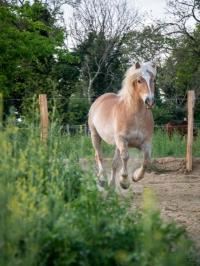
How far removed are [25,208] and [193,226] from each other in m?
3.75

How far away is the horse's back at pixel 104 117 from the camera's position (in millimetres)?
11555

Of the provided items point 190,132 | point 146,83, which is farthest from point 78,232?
point 190,132

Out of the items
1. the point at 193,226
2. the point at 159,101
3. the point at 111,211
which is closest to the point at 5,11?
the point at 159,101

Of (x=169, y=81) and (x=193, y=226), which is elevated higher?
(x=169, y=81)

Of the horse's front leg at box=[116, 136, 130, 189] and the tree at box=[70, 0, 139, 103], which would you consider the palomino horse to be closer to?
the horse's front leg at box=[116, 136, 130, 189]

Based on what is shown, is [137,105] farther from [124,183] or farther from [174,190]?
[174,190]

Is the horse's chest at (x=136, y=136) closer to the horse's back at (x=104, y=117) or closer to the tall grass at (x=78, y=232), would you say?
the horse's back at (x=104, y=117)

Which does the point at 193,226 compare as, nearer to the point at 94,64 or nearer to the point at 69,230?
the point at 69,230

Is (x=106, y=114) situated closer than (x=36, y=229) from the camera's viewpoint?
No

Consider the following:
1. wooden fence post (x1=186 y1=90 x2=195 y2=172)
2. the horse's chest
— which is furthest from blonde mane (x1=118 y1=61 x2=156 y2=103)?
wooden fence post (x1=186 y1=90 x2=195 y2=172)

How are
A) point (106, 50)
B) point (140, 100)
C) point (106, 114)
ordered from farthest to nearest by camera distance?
point (106, 50) → point (106, 114) → point (140, 100)

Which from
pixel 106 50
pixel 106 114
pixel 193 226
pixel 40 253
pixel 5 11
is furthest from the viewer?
pixel 106 50

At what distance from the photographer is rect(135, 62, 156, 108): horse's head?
32.9 ft

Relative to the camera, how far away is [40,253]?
3922mm
